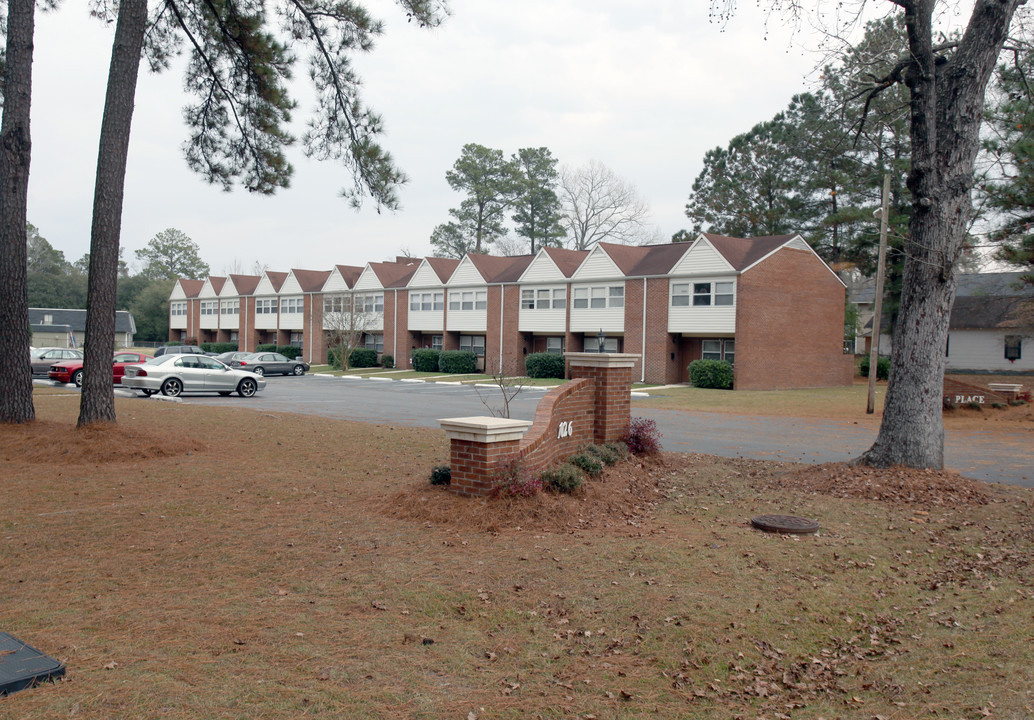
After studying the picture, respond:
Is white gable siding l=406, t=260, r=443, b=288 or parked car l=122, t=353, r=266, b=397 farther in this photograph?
white gable siding l=406, t=260, r=443, b=288

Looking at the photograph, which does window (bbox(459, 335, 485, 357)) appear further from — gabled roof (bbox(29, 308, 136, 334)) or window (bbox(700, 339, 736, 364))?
gabled roof (bbox(29, 308, 136, 334))

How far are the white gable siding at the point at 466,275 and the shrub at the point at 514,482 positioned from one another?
131 ft

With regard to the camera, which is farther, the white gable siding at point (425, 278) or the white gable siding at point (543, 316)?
the white gable siding at point (425, 278)

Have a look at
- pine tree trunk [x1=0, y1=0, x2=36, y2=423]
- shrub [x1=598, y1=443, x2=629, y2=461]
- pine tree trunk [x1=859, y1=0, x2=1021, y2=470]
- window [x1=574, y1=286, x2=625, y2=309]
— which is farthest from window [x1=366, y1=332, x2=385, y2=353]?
pine tree trunk [x1=859, y1=0, x2=1021, y2=470]

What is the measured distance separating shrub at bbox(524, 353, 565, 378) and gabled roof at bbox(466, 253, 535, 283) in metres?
6.02

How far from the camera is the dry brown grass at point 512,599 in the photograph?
13.8 ft

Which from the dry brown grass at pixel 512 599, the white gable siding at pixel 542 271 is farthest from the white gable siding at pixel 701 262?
the dry brown grass at pixel 512 599

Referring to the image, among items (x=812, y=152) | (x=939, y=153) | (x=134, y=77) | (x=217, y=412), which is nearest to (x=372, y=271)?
(x=812, y=152)

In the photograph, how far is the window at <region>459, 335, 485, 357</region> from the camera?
161ft

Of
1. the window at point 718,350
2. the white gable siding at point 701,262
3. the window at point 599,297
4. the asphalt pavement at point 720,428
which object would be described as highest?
the white gable siding at point 701,262

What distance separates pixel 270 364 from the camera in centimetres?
4350

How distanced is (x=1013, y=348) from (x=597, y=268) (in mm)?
30435

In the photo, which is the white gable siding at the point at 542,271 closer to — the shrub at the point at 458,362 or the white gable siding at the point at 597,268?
the white gable siding at the point at 597,268

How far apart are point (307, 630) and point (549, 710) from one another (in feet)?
5.69
